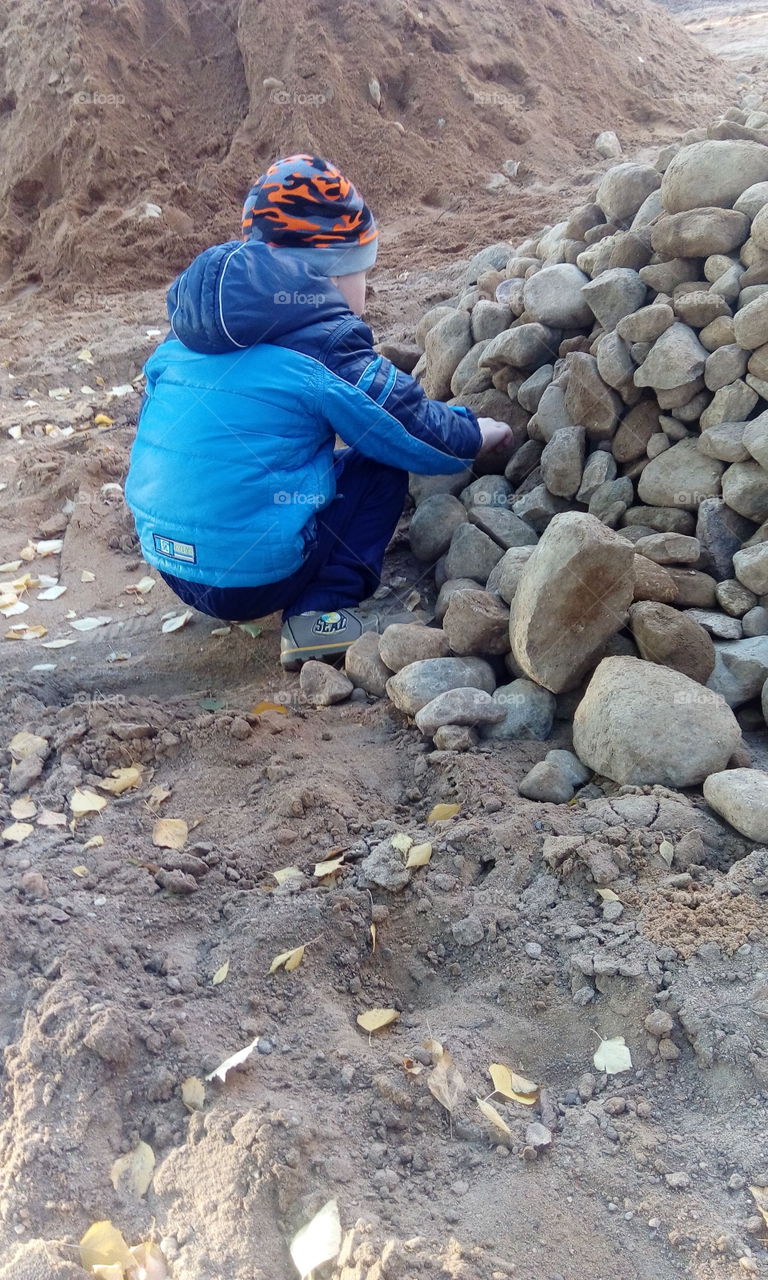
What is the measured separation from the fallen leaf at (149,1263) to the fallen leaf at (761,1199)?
853 mm

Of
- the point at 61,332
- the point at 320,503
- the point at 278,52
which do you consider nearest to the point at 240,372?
the point at 320,503

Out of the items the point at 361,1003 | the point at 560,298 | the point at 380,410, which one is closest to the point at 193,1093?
the point at 361,1003

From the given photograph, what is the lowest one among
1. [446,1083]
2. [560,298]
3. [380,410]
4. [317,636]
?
[317,636]

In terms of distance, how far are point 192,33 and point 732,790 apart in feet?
24.8

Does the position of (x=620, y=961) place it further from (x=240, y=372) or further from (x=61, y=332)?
(x=61, y=332)

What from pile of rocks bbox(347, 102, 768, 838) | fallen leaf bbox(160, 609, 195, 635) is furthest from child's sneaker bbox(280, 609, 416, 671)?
fallen leaf bbox(160, 609, 195, 635)

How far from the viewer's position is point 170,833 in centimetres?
239

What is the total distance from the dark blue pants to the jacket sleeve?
215 mm

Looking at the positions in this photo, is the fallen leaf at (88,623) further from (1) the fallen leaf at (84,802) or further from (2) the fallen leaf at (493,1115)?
(2) the fallen leaf at (493,1115)

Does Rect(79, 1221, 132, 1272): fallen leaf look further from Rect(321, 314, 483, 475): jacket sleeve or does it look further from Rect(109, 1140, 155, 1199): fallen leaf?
Rect(321, 314, 483, 475): jacket sleeve

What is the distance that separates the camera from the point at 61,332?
6297 mm

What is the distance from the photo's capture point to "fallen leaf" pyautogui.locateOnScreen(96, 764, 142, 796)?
8.50ft

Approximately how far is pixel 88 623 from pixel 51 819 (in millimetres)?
1260

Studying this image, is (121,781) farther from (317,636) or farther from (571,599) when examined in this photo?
(571,599)
